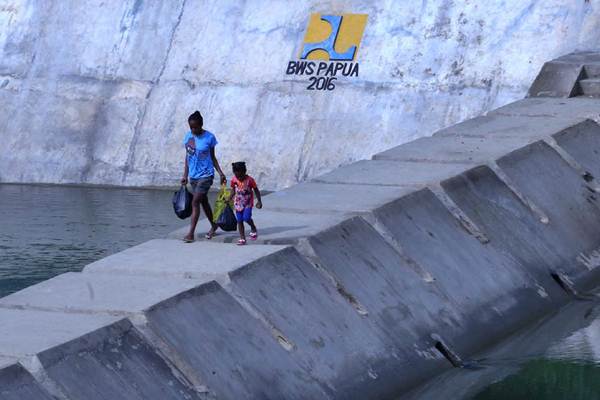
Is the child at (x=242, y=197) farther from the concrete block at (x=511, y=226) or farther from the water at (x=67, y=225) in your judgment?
the water at (x=67, y=225)

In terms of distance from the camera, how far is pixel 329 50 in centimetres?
1941

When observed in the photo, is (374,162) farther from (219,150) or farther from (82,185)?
(82,185)

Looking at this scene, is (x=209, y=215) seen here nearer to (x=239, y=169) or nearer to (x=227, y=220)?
(x=227, y=220)

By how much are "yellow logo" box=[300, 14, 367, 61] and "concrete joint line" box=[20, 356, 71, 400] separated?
Result: 423 inches

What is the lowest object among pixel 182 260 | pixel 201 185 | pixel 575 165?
pixel 182 260

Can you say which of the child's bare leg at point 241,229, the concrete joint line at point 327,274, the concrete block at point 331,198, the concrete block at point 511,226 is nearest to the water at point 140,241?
the concrete block at point 511,226

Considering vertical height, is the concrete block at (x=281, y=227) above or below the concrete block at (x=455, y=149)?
below

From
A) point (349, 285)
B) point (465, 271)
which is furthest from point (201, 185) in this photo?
point (465, 271)

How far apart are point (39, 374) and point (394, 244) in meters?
4.66

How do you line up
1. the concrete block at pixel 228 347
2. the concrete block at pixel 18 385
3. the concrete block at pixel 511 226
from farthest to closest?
the concrete block at pixel 511 226 → the concrete block at pixel 228 347 → the concrete block at pixel 18 385

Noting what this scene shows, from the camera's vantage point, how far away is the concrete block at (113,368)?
9.20 meters

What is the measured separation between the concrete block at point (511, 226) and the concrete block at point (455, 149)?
1.52 ft

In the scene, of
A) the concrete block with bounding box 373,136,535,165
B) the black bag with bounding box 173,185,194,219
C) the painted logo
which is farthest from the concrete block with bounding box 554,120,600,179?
the black bag with bounding box 173,185,194,219

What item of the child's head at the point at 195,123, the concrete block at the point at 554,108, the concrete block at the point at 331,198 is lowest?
the concrete block at the point at 331,198
